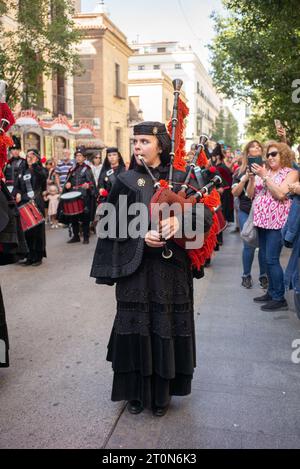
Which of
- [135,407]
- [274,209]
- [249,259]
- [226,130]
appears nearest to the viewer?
[135,407]

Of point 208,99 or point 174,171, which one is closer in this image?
point 174,171

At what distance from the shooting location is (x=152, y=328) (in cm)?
317

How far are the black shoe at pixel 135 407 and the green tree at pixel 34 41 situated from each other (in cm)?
1058

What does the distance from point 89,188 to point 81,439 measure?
7.71 m

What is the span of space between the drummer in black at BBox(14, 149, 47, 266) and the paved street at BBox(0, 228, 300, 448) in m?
1.68

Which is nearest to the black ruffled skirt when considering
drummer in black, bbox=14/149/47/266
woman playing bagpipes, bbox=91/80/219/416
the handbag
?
woman playing bagpipes, bbox=91/80/219/416

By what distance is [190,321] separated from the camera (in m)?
3.23

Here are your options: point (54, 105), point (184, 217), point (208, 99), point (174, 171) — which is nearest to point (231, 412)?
point (184, 217)

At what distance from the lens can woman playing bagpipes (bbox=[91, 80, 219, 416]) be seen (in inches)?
123

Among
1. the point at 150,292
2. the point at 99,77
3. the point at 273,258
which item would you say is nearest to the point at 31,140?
the point at 99,77

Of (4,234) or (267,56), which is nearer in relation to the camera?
(4,234)

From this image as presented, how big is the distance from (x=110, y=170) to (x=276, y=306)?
14.8 ft

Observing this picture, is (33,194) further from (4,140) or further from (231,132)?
(231,132)

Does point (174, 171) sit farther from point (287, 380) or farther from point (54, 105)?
point (54, 105)
